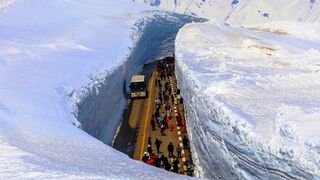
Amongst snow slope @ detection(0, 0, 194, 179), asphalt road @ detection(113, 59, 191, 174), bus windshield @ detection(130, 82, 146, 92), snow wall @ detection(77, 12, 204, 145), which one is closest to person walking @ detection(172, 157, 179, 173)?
asphalt road @ detection(113, 59, 191, 174)

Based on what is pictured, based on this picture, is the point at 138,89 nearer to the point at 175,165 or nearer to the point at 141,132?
the point at 141,132

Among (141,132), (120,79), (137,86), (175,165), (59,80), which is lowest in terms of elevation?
(141,132)

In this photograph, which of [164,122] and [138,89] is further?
[138,89]

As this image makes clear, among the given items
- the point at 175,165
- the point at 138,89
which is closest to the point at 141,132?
the point at 175,165

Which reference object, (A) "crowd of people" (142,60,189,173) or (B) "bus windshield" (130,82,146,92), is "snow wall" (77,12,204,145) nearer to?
(B) "bus windshield" (130,82,146,92)

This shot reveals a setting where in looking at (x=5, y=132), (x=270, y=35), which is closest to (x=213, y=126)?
→ (x=5, y=132)

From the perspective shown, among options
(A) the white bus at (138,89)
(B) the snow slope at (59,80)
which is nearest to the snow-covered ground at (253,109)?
(A) the white bus at (138,89)

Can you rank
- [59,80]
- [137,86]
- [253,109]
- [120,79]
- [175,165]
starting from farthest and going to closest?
1. [137,86]
2. [120,79]
3. [59,80]
4. [175,165]
5. [253,109]
